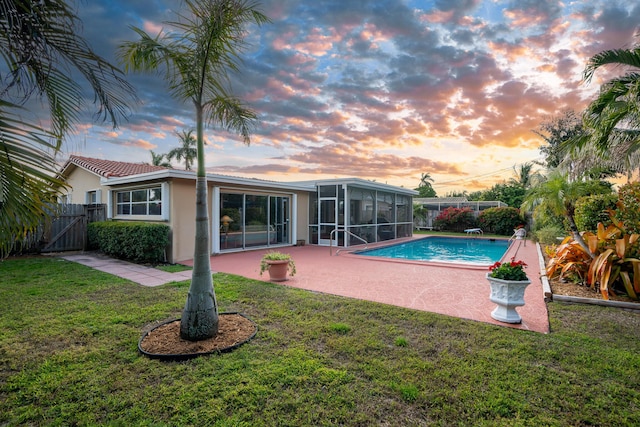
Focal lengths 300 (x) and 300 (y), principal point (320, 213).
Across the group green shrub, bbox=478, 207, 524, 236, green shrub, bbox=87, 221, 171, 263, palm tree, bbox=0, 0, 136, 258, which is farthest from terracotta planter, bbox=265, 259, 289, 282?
green shrub, bbox=478, 207, 524, 236

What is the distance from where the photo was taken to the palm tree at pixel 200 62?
3.62m

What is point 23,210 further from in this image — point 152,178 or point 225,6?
point 152,178

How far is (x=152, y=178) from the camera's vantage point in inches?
388

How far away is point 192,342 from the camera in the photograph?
12.0ft

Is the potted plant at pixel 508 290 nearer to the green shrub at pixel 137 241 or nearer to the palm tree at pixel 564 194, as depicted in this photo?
the palm tree at pixel 564 194

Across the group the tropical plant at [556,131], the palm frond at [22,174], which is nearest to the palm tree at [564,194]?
the palm frond at [22,174]

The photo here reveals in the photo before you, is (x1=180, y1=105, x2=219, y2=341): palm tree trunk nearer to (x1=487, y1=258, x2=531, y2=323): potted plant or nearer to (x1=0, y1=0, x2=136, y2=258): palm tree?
(x1=0, y1=0, x2=136, y2=258): palm tree

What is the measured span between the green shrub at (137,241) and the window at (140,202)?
0.90m

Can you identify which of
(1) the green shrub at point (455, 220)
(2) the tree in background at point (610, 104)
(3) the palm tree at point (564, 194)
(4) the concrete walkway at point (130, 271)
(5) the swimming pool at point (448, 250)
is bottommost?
(5) the swimming pool at point (448, 250)

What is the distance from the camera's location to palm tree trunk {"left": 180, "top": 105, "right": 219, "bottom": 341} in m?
3.66

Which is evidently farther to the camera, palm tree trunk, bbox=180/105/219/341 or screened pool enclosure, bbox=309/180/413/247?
screened pool enclosure, bbox=309/180/413/247

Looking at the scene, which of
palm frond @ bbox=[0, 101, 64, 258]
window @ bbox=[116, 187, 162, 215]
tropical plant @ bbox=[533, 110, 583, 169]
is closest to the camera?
palm frond @ bbox=[0, 101, 64, 258]

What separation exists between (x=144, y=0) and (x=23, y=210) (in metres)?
2.59

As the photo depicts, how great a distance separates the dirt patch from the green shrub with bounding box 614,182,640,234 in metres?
7.59
